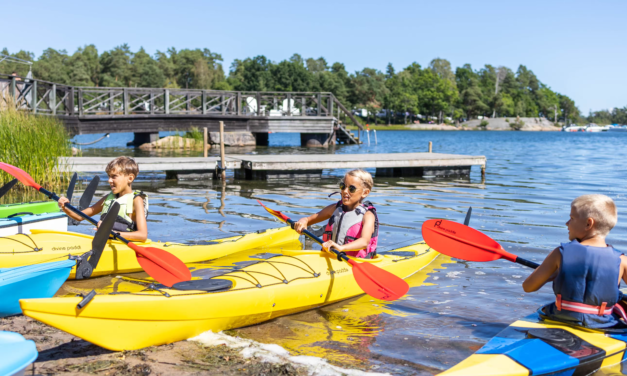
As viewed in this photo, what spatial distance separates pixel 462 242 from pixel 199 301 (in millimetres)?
2199

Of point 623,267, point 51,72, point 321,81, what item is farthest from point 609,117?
point 623,267

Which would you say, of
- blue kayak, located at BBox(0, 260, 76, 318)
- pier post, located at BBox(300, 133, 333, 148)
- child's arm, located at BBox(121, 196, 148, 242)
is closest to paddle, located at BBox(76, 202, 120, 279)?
blue kayak, located at BBox(0, 260, 76, 318)

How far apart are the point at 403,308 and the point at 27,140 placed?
7.33 meters

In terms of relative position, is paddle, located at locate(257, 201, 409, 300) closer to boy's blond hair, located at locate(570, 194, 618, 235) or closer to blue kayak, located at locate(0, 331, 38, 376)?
boy's blond hair, located at locate(570, 194, 618, 235)

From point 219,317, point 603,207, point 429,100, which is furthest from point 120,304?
point 429,100

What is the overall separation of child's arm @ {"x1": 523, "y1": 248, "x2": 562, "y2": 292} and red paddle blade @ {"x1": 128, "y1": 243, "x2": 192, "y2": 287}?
2565 mm

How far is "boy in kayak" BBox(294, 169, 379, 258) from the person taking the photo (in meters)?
4.68

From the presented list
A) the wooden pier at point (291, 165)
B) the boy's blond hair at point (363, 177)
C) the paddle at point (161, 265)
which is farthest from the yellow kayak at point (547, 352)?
the wooden pier at point (291, 165)

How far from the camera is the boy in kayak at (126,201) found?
15.9 feet

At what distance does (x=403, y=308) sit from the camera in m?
4.78

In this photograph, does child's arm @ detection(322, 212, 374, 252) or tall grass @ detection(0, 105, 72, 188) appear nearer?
child's arm @ detection(322, 212, 374, 252)

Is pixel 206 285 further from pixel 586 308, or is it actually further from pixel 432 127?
pixel 432 127

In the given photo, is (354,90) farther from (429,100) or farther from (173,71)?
(173,71)

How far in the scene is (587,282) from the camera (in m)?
3.23
